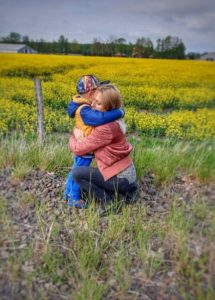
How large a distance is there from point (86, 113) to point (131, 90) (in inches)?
114

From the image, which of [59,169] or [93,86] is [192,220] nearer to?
[93,86]

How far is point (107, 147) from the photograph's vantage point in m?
3.29

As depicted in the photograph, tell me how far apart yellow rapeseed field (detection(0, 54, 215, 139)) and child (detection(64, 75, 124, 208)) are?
2140mm

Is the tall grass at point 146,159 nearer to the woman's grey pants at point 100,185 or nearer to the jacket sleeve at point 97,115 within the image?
the woman's grey pants at point 100,185

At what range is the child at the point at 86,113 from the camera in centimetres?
321

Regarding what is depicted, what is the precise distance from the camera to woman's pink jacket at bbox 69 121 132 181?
323cm

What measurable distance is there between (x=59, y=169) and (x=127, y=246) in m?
1.70

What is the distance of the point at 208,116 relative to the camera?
17.6 ft

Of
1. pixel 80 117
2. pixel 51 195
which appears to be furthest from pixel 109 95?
pixel 51 195

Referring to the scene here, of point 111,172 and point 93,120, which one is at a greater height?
point 93,120

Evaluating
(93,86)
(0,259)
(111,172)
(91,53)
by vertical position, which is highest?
(91,53)

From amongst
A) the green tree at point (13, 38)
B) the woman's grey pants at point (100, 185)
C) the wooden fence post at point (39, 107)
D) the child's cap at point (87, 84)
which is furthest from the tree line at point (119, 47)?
the woman's grey pants at point (100, 185)

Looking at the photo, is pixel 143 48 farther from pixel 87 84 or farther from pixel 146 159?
pixel 87 84

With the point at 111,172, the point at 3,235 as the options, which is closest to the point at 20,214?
the point at 3,235
